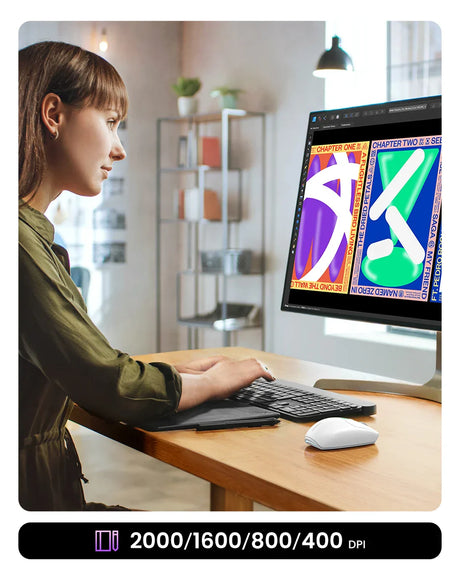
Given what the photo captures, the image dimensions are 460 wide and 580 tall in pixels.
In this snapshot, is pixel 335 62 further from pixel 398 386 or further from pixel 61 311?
pixel 61 311

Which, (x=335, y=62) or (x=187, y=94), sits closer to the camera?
(x=335, y=62)

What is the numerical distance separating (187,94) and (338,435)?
9.96 ft

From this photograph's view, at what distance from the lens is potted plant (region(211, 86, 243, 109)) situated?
3.39 metres

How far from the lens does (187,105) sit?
11.9 ft

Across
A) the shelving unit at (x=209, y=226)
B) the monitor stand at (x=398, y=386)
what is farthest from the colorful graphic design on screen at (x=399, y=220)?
the shelving unit at (x=209, y=226)

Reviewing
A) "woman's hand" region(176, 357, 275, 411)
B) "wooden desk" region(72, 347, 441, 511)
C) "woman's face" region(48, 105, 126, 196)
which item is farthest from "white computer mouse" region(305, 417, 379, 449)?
"woman's face" region(48, 105, 126, 196)

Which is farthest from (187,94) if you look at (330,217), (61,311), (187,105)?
(61,311)

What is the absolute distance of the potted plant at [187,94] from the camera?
3.56m

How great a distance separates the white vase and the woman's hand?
111 inches

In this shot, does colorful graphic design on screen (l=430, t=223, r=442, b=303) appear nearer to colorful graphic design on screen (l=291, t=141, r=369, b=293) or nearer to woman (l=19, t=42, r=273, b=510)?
colorful graphic design on screen (l=291, t=141, r=369, b=293)

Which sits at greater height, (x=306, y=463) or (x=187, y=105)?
(x=187, y=105)

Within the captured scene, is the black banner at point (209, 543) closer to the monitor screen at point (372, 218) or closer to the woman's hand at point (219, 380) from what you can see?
the woman's hand at point (219, 380)
